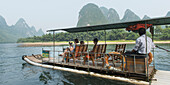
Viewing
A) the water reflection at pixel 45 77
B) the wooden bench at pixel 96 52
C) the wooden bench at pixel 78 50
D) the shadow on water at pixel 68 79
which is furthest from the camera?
the wooden bench at pixel 78 50

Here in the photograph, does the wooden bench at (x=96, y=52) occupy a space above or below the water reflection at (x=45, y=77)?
above

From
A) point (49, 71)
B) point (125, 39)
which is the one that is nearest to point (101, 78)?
point (49, 71)

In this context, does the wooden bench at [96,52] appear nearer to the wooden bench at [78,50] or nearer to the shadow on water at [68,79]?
the wooden bench at [78,50]

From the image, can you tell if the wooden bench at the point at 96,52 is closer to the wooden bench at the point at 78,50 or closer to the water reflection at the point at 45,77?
the wooden bench at the point at 78,50

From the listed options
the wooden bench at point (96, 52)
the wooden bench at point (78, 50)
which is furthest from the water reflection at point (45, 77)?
the wooden bench at point (96, 52)

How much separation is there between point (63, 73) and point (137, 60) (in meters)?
4.56

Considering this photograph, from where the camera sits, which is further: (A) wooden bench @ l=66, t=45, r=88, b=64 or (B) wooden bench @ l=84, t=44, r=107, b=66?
(A) wooden bench @ l=66, t=45, r=88, b=64

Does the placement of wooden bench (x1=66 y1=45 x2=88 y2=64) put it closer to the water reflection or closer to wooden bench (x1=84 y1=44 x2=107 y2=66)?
wooden bench (x1=84 y1=44 x2=107 y2=66)

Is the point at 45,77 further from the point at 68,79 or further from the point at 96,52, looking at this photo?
the point at 96,52

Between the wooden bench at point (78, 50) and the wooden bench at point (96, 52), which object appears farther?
the wooden bench at point (78, 50)

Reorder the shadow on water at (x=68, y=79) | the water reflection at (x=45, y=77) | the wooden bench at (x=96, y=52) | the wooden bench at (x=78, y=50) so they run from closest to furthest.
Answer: the shadow on water at (x=68, y=79) → the wooden bench at (x=96, y=52) → the water reflection at (x=45, y=77) → the wooden bench at (x=78, y=50)

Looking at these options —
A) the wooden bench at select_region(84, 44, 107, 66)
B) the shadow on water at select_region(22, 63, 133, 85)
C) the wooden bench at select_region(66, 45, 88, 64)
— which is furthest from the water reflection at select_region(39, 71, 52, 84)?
the wooden bench at select_region(84, 44, 107, 66)

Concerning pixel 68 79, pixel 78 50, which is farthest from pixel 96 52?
pixel 68 79

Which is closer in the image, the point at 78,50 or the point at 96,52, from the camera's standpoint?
the point at 96,52
